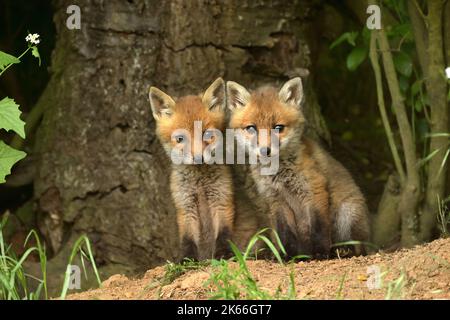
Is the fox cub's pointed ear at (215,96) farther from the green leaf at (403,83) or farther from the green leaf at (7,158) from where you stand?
the green leaf at (403,83)

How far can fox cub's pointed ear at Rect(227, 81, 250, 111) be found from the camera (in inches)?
197

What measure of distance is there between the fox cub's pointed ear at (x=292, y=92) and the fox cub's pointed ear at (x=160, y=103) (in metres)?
0.78

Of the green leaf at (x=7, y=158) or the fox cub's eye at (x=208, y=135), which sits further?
the fox cub's eye at (x=208, y=135)

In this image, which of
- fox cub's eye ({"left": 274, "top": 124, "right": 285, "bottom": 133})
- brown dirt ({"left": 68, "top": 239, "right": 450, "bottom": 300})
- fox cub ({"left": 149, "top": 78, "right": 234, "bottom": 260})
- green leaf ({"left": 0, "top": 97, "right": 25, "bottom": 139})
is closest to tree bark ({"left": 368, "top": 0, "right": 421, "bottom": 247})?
fox cub's eye ({"left": 274, "top": 124, "right": 285, "bottom": 133})

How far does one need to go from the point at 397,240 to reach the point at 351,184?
0.98 m

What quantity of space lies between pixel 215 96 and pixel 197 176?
0.59m

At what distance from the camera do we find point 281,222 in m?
5.02

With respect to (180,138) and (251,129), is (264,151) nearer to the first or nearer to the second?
(251,129)

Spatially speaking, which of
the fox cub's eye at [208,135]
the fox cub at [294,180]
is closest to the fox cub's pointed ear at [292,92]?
the fox cub at [294,180]

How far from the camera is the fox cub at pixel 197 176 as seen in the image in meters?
4.99

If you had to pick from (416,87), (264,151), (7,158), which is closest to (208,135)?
(264,151)
